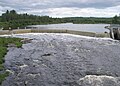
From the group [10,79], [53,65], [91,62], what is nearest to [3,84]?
[10,79]

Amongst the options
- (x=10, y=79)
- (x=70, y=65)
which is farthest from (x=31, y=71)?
(x=70, y=65)

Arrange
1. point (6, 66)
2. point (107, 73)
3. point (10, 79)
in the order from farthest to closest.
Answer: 1. point (6, 66)
2. point (107, 73)
3. point (10, 79)

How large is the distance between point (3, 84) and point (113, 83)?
13.4m

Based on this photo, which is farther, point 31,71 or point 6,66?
point 6,66

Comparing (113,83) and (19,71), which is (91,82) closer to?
(113,83)

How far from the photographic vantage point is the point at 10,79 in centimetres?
3130

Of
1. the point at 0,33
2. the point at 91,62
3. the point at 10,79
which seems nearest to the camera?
the point at 10,79

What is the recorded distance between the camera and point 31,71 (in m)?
35.4

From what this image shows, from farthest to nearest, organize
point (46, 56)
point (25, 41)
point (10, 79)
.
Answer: point (25, 41) < point (46, 56) < point (10, 79)

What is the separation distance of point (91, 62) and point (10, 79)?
55.7ft

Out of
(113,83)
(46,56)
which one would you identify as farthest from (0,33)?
(113,83)

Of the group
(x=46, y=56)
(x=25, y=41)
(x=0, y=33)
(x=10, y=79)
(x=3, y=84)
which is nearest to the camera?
(x=3, y=84)

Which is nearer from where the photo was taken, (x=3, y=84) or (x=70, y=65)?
(x=3, y=84)

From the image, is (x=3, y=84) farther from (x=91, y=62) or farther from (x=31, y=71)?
(x=91, y=62)
